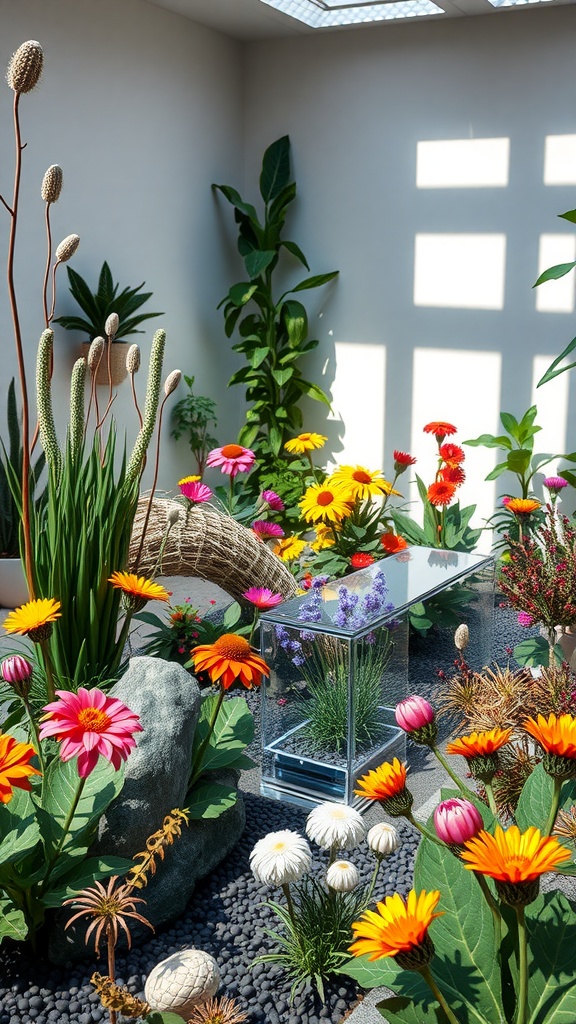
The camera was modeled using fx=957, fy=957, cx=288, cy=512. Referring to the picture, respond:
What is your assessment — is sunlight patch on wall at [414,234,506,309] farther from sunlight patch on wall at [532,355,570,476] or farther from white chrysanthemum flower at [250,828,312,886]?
white chrysanthemum flower at [250,828,312,886]

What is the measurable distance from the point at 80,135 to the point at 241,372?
4.99 ft

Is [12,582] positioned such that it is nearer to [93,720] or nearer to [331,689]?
[331,689]

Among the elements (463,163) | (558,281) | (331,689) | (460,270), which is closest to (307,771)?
(331,689)

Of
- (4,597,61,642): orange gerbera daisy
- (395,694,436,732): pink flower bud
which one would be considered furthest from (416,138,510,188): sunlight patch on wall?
(395,694,436,732): pink flower bud

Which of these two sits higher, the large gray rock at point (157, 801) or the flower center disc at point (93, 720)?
the flower center disc at point (93, 720)

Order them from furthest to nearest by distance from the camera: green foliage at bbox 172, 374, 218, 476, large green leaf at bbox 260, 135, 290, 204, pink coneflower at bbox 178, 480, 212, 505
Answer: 1. large green leaf at bbox 260, 135, 290, 204
2. green foliage at bbox 172, 374, 218, 476
3. pink coneflower at bbox 178, 480, 212, 505

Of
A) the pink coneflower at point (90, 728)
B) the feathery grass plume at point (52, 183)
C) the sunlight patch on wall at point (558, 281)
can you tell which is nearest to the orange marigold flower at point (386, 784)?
the pink coneflower at point (90, 728)

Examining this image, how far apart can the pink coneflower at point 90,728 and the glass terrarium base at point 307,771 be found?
111 cm

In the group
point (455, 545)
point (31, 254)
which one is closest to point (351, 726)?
point (455, 545)

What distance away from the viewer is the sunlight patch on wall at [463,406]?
195 inches

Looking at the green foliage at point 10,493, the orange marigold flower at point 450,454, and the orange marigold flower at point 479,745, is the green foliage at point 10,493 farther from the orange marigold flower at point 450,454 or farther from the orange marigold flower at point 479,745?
the orange marigold flower at point 479,745

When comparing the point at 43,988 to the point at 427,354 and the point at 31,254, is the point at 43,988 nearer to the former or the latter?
the point at 31,254

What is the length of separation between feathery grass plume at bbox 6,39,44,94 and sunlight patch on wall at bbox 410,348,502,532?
3.54 m

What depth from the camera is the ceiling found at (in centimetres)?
445
